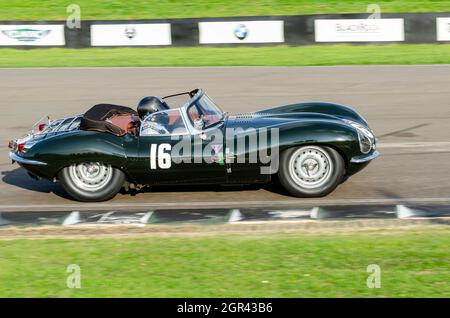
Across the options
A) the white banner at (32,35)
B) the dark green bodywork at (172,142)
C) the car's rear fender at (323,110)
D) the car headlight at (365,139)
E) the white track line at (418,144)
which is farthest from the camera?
the white banner at (32,35)

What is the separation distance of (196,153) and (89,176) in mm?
1384

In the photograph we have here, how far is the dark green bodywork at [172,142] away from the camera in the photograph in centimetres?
933

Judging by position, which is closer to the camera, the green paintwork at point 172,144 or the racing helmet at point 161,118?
the green paintwork at point 172,144

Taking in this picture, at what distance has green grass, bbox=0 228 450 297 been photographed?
6.30 meters

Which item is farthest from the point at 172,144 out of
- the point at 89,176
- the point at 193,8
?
the point at 193,8

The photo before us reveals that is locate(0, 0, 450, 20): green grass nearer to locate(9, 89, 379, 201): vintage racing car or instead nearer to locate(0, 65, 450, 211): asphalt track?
locate(0, 65, 450, 211): asphalt track

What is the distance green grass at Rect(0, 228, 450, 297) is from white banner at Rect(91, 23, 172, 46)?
56.4ft

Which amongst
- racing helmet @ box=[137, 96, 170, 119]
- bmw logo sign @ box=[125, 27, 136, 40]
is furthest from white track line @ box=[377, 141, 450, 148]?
bmw logo sign @ box=[125, 27, 136, 40]

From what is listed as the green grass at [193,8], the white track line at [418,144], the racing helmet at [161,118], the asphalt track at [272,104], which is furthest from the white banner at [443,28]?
the racing helmet at [161,118]

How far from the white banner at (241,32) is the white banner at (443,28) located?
4.51 metres

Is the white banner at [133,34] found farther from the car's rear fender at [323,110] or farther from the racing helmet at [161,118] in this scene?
the racing helmet at [161,118]

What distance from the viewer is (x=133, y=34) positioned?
24.8 m

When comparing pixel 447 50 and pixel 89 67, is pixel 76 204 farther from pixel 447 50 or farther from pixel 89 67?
pixel 447 50

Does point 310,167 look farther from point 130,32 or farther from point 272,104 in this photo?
point 130,32
